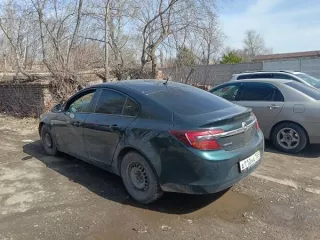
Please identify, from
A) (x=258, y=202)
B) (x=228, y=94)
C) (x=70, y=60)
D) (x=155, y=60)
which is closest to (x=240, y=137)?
(x=258, y=202)

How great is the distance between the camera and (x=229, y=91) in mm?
6785

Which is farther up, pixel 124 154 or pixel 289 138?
pixel 124 154

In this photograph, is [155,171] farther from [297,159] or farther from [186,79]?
[186,79]

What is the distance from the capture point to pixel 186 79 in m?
16.1

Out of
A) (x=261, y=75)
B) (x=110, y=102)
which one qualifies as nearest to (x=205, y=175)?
(x=110, y=102)

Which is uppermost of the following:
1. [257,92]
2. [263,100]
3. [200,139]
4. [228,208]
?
[257,92]

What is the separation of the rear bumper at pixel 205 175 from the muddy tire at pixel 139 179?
0.61 feet

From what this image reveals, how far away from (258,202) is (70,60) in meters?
8.77

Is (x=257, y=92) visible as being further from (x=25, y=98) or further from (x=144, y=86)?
(x=25, y=98)

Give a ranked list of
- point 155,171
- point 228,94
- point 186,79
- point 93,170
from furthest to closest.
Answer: point 186,79 < point 228,94 < point 93,170 < point 155,171

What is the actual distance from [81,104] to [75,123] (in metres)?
0.32

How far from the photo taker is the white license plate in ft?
11.4

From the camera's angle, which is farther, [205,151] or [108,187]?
[108,187]

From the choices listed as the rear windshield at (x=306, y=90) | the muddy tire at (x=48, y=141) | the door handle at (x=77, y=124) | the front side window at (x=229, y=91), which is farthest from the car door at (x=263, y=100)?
the muddy tire at (x=48, y=141)
